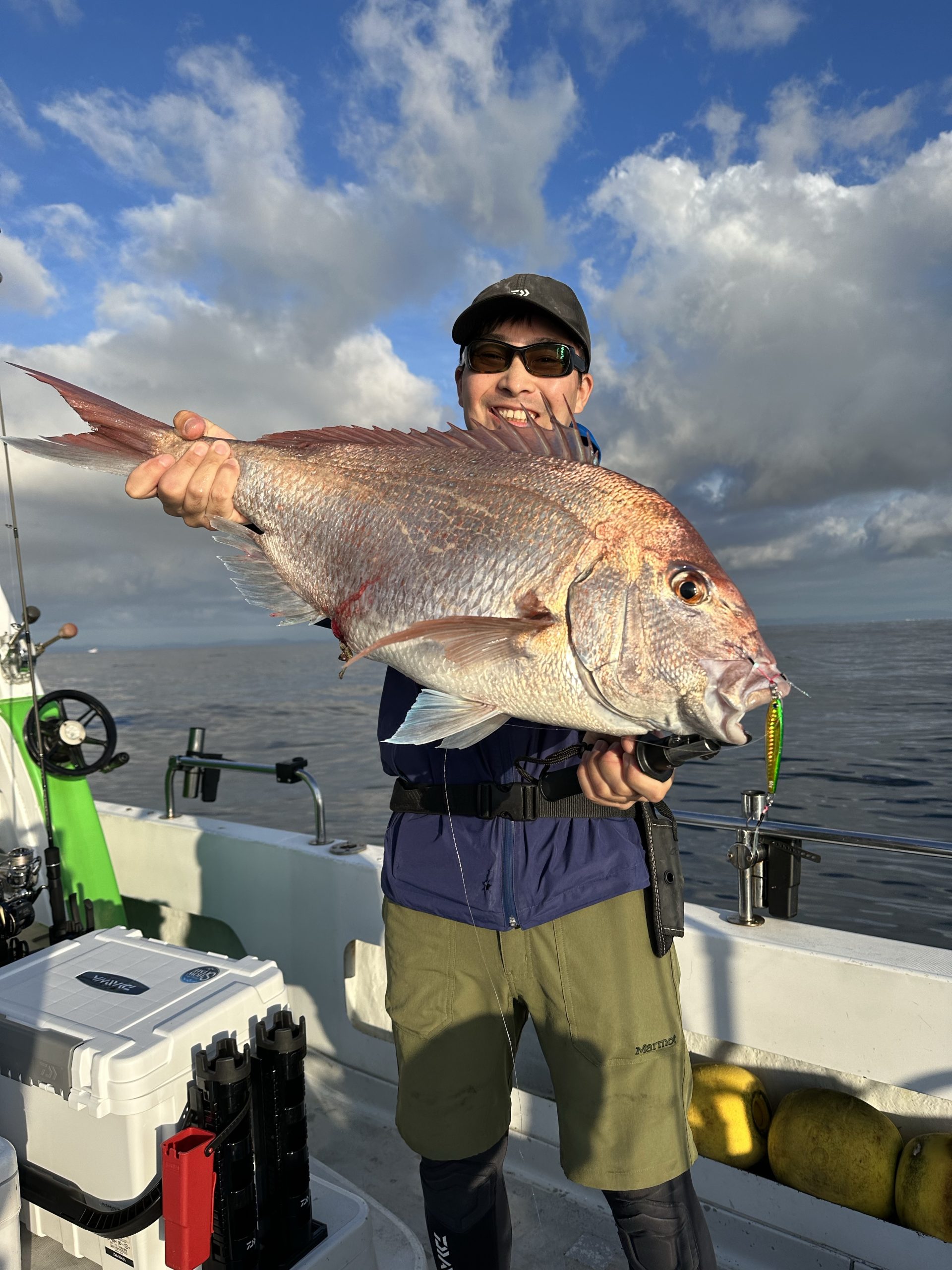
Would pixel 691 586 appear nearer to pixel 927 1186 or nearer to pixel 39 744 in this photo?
pixel 927 1186

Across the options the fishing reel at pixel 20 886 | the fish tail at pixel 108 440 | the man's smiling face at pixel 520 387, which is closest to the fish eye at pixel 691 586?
the man's smiling face at pixel 520 387

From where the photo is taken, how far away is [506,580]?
5.09ft

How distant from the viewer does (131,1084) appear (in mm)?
1912

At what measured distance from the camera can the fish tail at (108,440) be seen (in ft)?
6.24

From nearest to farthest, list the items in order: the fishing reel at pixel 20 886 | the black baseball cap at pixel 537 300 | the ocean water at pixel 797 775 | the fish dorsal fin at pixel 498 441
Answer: the fish dorsal fin at pixel 498 441
the black baseball cap at pixel 537 300
the fishing reel at pixel 20 886
the ocean water at pixel 797 775

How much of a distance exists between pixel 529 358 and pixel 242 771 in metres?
2.55

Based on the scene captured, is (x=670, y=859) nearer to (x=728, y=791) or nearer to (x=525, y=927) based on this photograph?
(x=525, y=927)

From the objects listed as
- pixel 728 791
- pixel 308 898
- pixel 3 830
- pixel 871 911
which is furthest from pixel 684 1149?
pixel 728 791

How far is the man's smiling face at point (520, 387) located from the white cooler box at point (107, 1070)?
6.09ft

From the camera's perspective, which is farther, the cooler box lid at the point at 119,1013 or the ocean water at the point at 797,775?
the ocean water at the point at 797,775

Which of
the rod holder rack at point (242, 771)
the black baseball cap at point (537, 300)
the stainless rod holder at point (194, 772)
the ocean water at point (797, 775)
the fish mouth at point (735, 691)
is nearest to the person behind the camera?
the fish mouth at point (735, 691)

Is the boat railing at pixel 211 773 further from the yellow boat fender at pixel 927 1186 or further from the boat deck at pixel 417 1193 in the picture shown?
the yellow boat fender at pixel 927 1186

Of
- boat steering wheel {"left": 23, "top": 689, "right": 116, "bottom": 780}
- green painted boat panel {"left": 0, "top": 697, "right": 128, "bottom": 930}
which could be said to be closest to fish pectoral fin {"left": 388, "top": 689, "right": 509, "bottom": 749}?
boat steering wheel {"left": 23, "top": 689, "right": 116, "bottom": 780}

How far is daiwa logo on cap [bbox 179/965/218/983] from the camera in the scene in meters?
2.31
